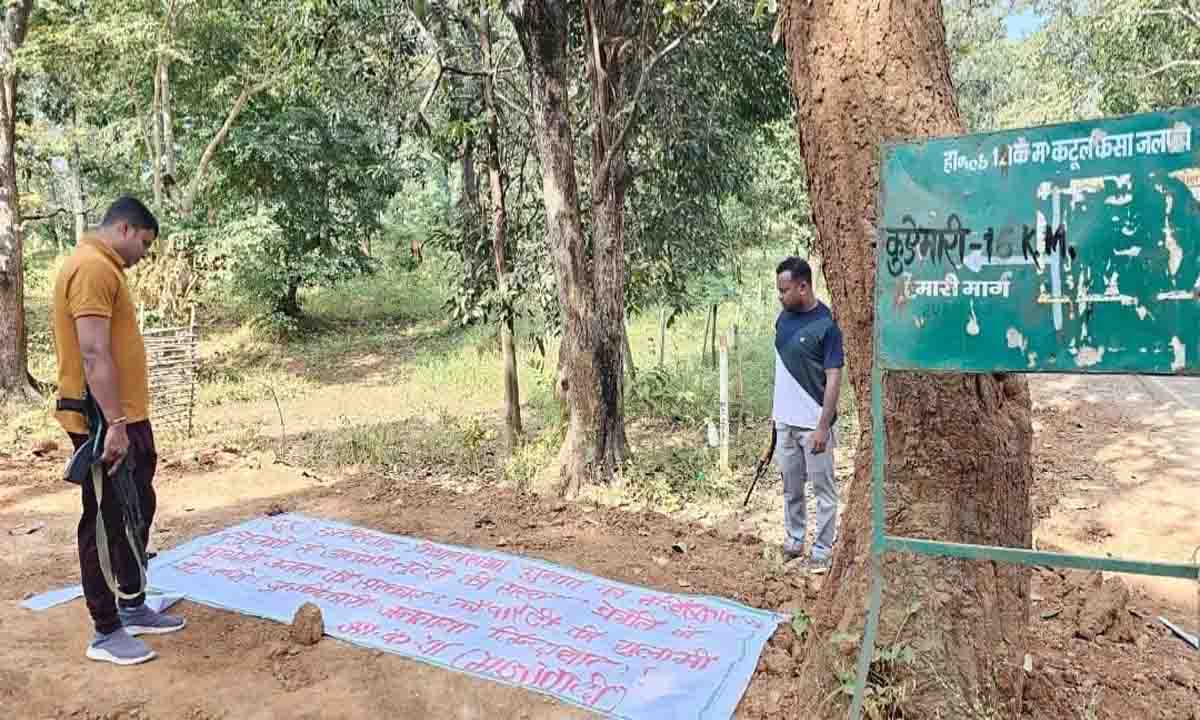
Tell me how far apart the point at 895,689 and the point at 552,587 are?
1853 millimetres

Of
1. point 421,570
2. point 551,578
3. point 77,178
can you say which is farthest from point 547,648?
point 77,178

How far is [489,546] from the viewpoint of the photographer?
4559 mm

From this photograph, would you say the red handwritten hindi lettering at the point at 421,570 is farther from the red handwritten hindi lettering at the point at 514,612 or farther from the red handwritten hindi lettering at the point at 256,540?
the red handwritten hindi lettering at the point at 256,540

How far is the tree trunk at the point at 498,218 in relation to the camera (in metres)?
6.45

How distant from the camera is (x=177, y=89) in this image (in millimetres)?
13469

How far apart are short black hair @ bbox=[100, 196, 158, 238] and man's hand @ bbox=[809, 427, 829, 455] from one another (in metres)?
3.06

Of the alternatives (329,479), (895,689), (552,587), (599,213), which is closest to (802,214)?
(599,213)

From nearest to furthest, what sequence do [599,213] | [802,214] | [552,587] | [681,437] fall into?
[552,587] → [599,213] → [681,437] → [802,214]

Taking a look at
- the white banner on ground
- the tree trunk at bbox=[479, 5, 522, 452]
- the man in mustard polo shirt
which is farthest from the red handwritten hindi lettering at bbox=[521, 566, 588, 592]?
the tree trunk at bbox=[479, 5, 522, 452]

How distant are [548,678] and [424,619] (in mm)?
767

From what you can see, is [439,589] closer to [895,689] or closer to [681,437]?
[895,689]

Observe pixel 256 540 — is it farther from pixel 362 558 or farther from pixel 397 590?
pixel 397 590

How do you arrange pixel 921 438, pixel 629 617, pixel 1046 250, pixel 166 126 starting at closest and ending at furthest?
pixel 1046 250
pixel 921 438
pixel 629 617
pixel 166 126

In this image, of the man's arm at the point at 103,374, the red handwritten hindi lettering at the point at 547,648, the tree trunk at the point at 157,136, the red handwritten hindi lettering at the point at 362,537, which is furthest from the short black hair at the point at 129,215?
the tree trunk at the point at 157,136
